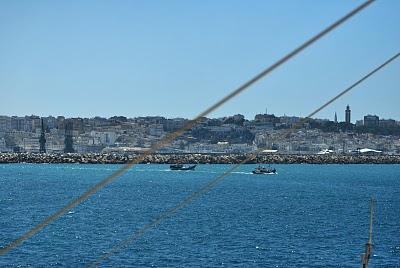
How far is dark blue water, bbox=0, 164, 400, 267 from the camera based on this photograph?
81.6 ft

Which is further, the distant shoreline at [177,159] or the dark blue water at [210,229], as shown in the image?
the distant shoreline at [177,159]

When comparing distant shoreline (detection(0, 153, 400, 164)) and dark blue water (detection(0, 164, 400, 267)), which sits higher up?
distant shoreline (detection(0, 153, 400, 164))

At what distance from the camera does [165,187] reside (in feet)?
216

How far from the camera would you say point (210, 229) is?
108ft

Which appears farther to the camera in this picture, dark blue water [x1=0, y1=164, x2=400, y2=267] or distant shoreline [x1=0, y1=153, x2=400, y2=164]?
distant shoreline [x1=0, y1=153, x2=400, y2=164]

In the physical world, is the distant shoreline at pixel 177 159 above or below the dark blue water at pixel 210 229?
above

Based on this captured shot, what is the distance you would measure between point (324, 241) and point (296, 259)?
4.76 metres

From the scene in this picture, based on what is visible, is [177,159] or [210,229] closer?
[210,229]

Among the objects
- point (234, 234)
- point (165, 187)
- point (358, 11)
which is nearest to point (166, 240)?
point (234, 234)

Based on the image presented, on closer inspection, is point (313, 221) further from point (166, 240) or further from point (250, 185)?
point (250, 185)

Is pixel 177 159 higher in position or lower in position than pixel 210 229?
higher

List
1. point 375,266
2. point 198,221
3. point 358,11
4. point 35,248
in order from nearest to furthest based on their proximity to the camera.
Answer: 1. point 358,11
2. point 375,266
3. point 35,248
4. point 198,221

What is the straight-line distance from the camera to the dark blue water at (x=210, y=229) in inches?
979

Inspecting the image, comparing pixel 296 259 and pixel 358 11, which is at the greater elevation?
pixel 358 11
